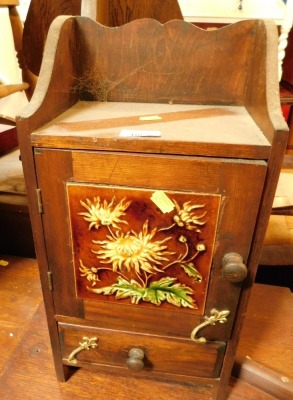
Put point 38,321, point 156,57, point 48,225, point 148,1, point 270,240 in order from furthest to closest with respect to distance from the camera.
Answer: point 270,240, point 38,321, point 148,1, point 156,57, point 48,225

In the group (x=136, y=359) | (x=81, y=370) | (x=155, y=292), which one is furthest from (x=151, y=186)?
(x=81, y=370)

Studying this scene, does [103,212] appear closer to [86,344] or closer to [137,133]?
[137,133]

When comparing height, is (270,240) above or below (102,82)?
below

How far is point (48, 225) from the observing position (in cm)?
67

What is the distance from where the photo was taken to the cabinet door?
0.58 metres

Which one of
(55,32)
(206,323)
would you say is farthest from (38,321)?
(55,32)

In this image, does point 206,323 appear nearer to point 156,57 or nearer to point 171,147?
point 171,147

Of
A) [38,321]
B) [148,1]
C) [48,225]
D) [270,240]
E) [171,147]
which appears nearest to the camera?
[171,147]

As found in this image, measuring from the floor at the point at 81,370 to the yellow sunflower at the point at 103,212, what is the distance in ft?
1.73

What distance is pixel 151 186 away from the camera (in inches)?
23.3

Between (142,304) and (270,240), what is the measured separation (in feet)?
2.63

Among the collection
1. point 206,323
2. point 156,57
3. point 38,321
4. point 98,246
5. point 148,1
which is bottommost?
point 38,321

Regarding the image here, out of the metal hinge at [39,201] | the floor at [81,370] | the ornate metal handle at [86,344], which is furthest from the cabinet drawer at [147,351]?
the metal hinge at [39,201]

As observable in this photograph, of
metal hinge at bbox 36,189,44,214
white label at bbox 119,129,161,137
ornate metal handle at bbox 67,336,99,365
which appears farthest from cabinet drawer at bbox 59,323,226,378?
white label at bbox 119,129,161,137
